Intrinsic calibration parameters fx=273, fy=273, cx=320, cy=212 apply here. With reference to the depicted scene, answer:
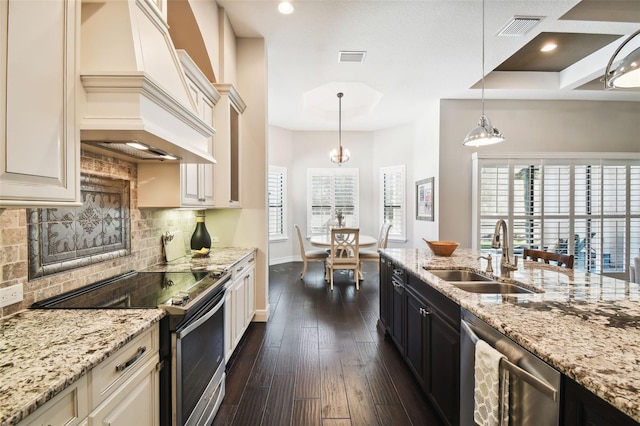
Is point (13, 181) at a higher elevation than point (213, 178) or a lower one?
lower

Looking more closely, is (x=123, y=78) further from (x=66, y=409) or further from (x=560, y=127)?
(x=560, y=127)

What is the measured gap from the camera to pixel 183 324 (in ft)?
4.50

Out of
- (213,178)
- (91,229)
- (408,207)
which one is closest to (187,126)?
(91,229)

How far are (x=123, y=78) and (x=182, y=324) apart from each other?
1.19 metres

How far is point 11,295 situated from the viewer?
1.21m

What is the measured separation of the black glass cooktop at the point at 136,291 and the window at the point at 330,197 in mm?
4967

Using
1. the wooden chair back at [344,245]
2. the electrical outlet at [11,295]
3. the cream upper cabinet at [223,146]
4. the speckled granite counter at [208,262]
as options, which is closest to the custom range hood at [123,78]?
the electrical outlet at [11,295]

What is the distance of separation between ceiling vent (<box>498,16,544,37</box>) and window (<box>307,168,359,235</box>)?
420 cm

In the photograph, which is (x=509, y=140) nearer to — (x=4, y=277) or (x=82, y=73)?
(x=82, y=73)

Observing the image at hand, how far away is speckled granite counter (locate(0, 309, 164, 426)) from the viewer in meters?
0.72

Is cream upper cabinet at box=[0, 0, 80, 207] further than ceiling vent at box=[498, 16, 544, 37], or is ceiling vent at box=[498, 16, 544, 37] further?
ceiling vent at box=[498, 16, 544, 37]

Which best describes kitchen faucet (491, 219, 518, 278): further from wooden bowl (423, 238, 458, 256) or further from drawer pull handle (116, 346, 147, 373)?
drawer pull handle (116, 346, 147, 373)

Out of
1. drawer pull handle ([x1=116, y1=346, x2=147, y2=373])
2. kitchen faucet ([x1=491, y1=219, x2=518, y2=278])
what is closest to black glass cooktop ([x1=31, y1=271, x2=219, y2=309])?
drawer pull handle ([x1=116, y1=346, x2=147, y2=373])

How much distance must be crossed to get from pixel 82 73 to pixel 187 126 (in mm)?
587
